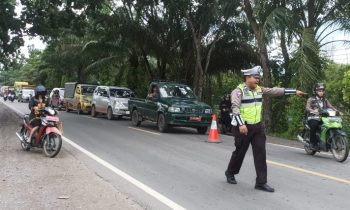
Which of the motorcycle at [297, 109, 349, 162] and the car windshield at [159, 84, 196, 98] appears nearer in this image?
the motorcycle at [297, 109, 349, 162]

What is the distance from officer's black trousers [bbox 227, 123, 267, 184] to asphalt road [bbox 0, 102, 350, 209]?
0.32 metres

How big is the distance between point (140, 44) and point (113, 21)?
6.65 ft

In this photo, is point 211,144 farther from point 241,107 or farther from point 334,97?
point 334,97

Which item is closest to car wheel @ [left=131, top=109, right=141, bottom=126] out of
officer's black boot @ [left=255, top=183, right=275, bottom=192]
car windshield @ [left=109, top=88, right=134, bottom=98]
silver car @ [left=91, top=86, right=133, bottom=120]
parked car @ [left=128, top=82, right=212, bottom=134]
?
parked car @ [left=128, top=82, right=212, bottom=134]

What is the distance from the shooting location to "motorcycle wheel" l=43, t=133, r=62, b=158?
11617mm

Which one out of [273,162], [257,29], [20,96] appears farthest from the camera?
[20,96]

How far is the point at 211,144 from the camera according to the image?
1498 centimetres

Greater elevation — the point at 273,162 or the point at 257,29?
the point at 257,29

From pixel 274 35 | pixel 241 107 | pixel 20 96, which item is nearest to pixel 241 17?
pixel 274 35

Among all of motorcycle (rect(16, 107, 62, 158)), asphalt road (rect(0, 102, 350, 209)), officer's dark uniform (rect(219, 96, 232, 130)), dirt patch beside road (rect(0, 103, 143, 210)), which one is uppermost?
officer's dark uniform (rect(219, 96, 232, 130))

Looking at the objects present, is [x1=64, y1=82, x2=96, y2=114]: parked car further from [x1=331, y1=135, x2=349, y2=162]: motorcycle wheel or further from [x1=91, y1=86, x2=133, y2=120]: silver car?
[x1=331, y1=135, x2=349, y2=162]: motorcycle wheel

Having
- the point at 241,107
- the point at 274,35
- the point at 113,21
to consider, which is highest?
the point at 113,21

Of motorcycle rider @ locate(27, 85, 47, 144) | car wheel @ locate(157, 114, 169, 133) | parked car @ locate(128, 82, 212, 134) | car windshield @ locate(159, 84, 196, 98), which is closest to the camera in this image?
motorcycle rider @ locate(27, 85, 47, 144)

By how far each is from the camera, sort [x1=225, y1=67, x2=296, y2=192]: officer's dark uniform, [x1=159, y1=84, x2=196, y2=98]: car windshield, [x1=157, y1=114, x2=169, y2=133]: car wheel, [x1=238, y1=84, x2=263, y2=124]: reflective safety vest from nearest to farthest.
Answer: [x1=225, y1=67, x2=296, y2=192]: officer's dark uniform < [x1=238, y1=84, x2=263, y2=124]: reflective safety vest < [x1=157, y1=114, x2=169, y2=133]: car wheel < [x1=159, y1=84, x2=196, y2=98]: car windshield
